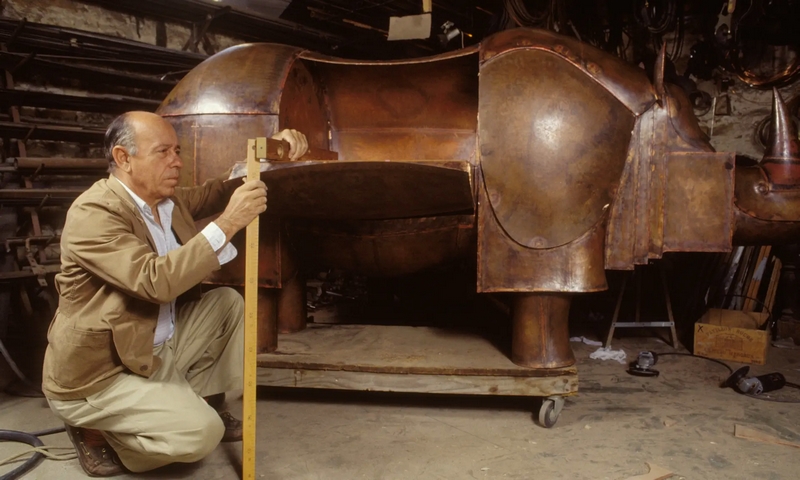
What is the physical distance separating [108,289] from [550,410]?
1.95 meters

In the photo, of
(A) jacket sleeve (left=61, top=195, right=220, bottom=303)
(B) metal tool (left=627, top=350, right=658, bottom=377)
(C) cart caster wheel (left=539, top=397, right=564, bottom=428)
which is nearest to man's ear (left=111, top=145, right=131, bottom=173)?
(A) jacket sleeve (left=61, top=195, right=220, bottom=303)

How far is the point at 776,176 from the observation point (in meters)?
3.04

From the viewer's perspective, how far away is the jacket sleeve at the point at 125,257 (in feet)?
6.58

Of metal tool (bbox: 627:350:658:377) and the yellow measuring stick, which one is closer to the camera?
the yellow measuring stick

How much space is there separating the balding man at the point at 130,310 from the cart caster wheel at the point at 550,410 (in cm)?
144

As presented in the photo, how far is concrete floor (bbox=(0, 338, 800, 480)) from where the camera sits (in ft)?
7.68

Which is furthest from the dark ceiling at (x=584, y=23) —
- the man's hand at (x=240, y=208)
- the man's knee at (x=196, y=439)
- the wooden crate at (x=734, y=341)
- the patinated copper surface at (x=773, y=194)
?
the man's knee at (x=196, y=439)

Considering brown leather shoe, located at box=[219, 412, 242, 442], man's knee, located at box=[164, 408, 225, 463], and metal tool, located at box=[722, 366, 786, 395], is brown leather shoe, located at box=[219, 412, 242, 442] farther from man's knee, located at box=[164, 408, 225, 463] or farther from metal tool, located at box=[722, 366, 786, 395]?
metal tool, located at box=[722, 366, 786, 395]

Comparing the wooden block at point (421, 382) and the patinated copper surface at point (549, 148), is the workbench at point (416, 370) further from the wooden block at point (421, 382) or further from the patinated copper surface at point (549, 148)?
the patinated copper surface at point (549, 148)

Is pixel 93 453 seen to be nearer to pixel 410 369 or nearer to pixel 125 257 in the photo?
pixel 125 257

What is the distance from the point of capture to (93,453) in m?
2.31

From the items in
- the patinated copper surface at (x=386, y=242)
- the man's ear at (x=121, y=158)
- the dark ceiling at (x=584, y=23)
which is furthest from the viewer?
the dark ceiling at (x=584, y=23)

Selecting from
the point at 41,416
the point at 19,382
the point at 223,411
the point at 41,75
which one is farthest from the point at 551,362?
the point at 41,75

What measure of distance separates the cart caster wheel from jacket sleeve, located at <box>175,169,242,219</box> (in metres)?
1.74
